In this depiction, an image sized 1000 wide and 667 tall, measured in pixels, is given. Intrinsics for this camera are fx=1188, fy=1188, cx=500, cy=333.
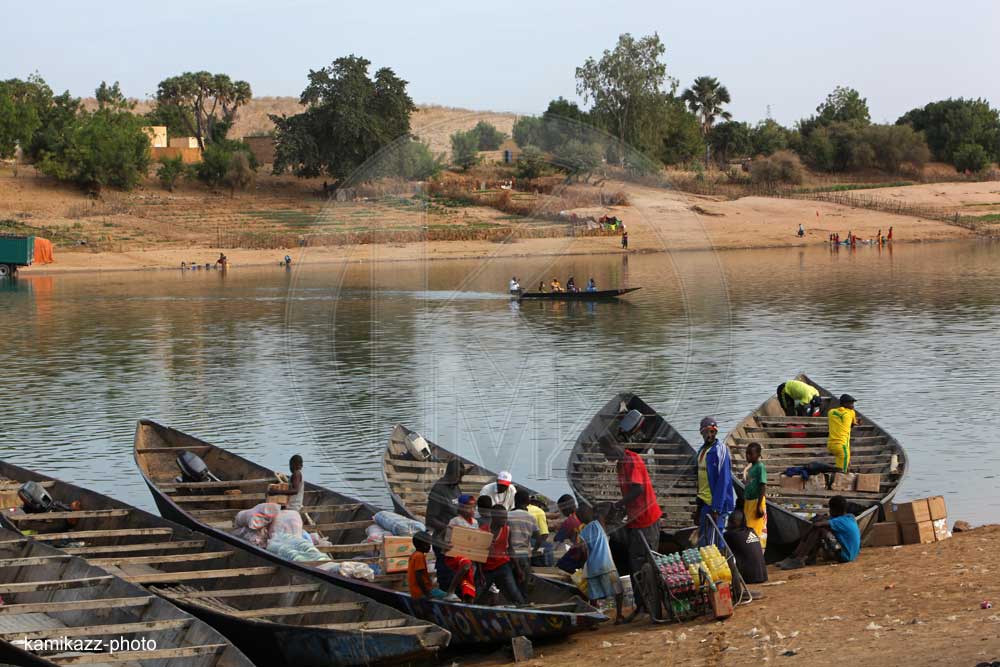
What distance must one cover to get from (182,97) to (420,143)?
98.6 metres

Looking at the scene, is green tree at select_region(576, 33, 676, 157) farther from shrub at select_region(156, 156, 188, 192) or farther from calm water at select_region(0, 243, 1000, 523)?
shrub at select_region(156, 156, 188, 192)

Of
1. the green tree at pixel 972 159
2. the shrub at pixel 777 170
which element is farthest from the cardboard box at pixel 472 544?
the green tree at pixel 972 159

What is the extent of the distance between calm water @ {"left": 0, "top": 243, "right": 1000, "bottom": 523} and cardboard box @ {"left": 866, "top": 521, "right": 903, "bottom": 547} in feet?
7.39

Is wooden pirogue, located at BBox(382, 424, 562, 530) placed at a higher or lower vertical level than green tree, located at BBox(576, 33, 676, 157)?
lower

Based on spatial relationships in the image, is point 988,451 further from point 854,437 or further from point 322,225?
point 322,225

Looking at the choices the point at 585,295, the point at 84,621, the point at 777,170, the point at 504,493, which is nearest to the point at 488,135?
the point at 504,493

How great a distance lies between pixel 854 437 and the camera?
16781mm

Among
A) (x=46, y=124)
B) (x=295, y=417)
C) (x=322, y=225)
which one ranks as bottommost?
(x=295, y=417)

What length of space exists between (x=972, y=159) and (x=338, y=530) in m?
97.2

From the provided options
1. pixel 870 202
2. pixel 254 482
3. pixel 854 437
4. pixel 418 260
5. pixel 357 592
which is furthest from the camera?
pixel 870 202

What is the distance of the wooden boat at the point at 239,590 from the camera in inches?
395

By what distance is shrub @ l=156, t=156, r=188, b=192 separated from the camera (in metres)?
82.7

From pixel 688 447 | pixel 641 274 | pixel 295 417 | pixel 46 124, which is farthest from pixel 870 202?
pixel 688 447

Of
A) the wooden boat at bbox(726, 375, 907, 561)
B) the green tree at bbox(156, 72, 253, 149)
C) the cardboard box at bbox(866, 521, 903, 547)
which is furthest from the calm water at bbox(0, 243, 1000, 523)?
the green tree at bbox(156, 72, 253, 149)
